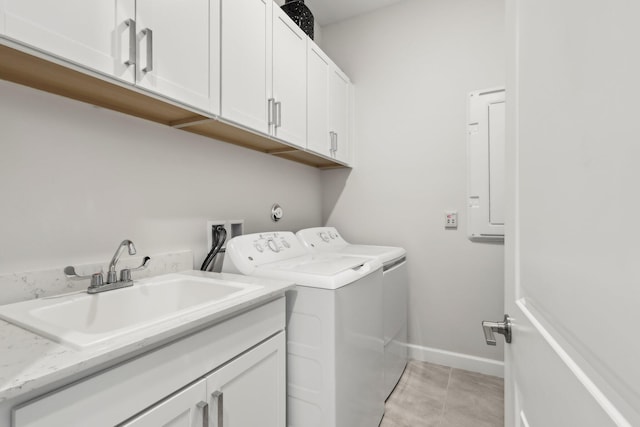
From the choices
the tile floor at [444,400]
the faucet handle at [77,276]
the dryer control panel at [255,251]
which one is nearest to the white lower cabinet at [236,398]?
the dryer control panel at [255,251]

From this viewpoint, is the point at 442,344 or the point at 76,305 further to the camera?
the point at 442,344

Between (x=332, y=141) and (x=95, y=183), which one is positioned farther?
(x=332, y=141)

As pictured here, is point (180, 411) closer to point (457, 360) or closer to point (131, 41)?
point (131, 41)

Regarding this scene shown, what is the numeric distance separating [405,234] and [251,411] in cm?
184

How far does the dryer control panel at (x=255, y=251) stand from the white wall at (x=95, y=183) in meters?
0.23

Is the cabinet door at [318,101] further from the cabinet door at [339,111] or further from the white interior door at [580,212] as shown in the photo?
the white interior door at [580,212]

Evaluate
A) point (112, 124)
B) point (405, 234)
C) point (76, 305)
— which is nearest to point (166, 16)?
point (112, 124)

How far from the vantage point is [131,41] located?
979 millimetres

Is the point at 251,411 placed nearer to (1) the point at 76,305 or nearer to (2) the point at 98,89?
(1) the point at 76,305

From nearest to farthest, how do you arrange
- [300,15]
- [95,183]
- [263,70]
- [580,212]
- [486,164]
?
[580,212], [95,183], [263,70], [300,15], [486,164]

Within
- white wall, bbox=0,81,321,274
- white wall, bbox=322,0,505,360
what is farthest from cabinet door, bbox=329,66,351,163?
white wall, bbox=0,81,321,274

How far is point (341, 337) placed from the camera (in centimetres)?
129

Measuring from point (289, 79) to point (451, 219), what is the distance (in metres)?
1.59

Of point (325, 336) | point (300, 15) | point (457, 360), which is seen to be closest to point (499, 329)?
point (325, 336)
